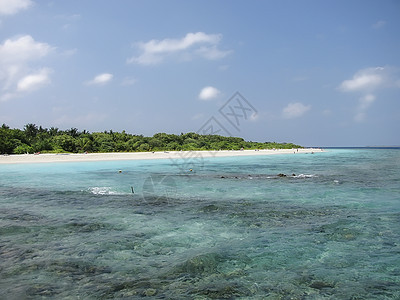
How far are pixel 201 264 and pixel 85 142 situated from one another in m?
64.8

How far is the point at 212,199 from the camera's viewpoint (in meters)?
13.0

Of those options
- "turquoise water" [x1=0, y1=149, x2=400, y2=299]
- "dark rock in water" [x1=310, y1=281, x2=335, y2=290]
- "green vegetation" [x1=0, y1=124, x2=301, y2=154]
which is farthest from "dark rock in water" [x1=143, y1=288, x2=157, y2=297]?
"green vegetation" [x1=0, y1=124, x2=301, y2=154]

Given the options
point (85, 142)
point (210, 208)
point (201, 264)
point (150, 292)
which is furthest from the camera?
point (85, 142)

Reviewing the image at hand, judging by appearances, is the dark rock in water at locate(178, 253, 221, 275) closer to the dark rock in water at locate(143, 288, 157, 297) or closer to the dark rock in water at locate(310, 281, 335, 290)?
the dark rock in water at locate(143, 288, 157, 297)

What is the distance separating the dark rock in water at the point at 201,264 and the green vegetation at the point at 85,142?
192 feet

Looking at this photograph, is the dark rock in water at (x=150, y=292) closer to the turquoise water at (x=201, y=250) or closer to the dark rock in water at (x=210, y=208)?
the turquoise water at (x=201, y=250)

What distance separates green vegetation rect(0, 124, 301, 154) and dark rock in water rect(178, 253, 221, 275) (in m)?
58.4

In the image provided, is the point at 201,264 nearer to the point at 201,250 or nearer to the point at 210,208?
the point at 201,250

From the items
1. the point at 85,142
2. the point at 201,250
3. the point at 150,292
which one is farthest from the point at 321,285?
the point at 85,142

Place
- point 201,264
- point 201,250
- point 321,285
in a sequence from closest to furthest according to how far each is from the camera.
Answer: point 321,285
point 201,264
point 201,250

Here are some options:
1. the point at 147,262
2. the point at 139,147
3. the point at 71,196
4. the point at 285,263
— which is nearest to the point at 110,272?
the point at 147,262

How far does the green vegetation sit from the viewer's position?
2218 inches

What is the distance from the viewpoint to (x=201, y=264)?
5656 millimetres

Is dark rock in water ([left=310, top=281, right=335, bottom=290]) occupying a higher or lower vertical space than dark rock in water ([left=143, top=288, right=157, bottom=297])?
higher
